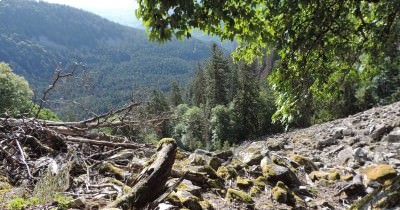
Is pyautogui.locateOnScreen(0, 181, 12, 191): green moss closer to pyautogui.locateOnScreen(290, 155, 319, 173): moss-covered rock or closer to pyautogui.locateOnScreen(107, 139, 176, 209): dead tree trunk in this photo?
pyautogui.locateOnScreen(107, 139, 176, 209): dead tree trunk

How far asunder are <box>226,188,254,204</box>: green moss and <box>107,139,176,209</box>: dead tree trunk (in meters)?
1.31

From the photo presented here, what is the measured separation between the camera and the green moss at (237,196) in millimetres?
5712

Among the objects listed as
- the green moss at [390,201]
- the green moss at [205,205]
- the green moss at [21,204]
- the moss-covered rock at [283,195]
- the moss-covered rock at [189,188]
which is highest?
the green moss at [390,201]

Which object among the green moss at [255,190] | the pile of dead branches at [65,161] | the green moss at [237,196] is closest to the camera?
the pile of dead branches at [65,161]

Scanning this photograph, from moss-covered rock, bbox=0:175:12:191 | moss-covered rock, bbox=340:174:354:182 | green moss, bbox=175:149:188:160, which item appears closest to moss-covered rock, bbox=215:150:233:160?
green moss, bbox=175:149:188:160

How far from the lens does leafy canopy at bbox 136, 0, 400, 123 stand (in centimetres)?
437

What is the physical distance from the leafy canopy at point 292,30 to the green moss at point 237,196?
1.44m

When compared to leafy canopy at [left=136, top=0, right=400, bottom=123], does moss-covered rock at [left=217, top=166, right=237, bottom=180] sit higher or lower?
lower

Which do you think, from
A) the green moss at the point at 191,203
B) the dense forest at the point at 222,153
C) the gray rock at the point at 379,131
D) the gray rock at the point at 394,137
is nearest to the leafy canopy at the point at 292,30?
the dense forest at the point at 222,153

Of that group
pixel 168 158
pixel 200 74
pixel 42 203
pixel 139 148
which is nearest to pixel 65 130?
pixel 139 148

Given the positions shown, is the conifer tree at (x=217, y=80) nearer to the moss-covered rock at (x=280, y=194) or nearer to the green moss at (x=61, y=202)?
the moss-covered rock at (x=280, y=194)

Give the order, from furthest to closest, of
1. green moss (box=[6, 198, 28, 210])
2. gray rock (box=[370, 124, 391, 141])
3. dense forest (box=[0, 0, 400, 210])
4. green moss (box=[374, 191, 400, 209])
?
gray rock (box=[370, 124, 391, 141]) < dense forest (box=[0, 0, 400, 210]) < green moss (box=[374, 191, 400, 209]) < green moss (box=[6, 198, 28, 210])

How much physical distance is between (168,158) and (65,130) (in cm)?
286

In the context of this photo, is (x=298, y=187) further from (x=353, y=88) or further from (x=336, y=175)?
(x=353, y=88)
